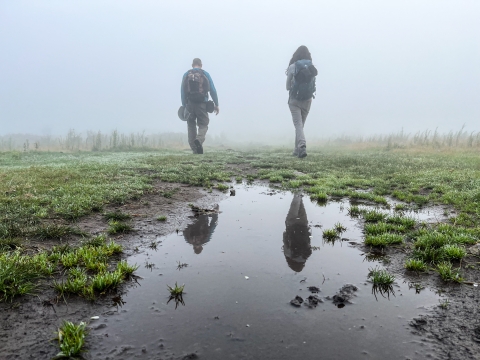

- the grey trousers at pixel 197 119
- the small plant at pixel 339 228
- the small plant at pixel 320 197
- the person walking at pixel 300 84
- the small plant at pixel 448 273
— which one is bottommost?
the small plant at pixel 448 273

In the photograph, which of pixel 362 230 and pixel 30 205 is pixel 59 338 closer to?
pixel 30 205

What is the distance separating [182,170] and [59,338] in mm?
8470

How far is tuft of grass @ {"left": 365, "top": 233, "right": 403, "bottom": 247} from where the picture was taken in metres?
4.52

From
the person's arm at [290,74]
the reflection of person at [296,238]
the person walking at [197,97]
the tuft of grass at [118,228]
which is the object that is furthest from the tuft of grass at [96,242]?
the person walking at [197,97]

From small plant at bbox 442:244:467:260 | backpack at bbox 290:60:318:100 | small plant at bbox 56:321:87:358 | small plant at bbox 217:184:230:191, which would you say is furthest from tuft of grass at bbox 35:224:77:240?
backpack at bbox 290:60:318:100

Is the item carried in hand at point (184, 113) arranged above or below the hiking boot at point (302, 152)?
above

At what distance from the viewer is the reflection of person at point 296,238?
13.3 ft

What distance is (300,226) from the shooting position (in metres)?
5.48

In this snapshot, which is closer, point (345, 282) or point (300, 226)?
point (345, 282)

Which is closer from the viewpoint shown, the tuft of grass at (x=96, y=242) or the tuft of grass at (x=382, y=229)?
the tuft of grass at (x=96, y=242)

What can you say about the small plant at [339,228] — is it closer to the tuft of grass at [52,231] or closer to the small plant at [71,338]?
the small plant at [71,338]

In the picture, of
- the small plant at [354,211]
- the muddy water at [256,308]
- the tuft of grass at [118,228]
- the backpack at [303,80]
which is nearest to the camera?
the muddy water at [256,308]

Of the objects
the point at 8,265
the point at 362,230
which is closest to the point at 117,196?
the point at 8,265

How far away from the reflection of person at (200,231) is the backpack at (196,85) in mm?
11638
